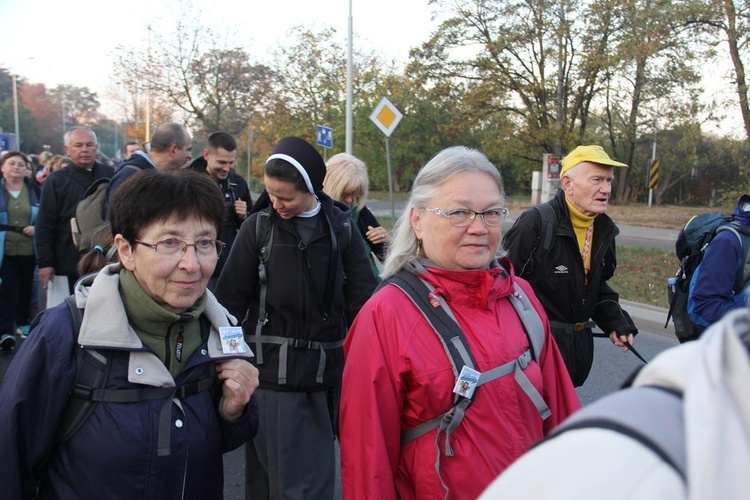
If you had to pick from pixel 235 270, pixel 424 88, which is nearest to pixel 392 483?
pixel 235 270

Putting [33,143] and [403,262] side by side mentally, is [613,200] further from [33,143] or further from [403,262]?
[33,143]

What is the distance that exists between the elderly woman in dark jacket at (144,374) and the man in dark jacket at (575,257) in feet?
6.01

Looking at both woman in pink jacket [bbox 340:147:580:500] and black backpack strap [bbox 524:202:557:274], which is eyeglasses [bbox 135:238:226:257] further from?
black backpack strap [bbox 524:202:557:274]

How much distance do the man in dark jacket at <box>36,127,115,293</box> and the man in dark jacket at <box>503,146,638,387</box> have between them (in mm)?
4282

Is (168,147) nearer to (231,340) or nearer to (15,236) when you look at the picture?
(15,236)

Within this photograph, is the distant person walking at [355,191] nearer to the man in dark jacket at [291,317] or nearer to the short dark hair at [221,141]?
the short dark hair at [221,141]

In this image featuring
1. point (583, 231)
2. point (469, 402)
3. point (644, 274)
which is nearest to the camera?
point (469, 402)

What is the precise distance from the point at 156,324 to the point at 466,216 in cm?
109

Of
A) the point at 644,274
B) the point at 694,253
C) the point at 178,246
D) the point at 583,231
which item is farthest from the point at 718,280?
the point at 644,274

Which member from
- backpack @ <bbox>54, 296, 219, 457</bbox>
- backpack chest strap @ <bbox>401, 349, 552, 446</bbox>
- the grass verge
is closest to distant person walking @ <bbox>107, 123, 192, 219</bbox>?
backpack @ <bbox>54, 296, 219, 457</bbox>

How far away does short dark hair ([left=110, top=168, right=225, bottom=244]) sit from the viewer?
202 cm

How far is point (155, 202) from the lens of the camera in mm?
2023

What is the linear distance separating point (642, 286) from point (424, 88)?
19.5m

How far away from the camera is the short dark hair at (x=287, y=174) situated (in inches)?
120
